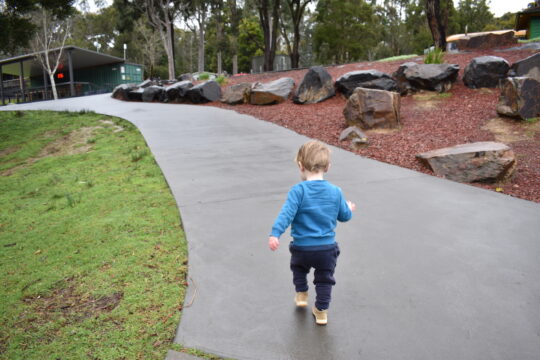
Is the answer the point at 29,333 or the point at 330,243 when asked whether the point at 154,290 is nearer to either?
the point at 29,333

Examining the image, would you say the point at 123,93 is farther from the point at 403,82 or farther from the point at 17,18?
the point at 403,82

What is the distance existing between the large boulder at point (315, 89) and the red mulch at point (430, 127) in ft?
0.80

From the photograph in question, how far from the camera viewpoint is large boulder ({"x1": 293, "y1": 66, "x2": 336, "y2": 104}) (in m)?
11.9

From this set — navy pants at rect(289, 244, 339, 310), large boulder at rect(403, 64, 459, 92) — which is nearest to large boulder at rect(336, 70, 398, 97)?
large boulder at rect(403, 64, 459, 92)

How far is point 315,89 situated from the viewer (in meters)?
12.0

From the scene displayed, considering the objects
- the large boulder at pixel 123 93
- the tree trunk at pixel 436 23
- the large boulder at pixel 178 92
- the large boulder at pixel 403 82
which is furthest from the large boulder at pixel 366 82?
the large boulder at pixel 123 93

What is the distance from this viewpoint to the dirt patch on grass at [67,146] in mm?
8403

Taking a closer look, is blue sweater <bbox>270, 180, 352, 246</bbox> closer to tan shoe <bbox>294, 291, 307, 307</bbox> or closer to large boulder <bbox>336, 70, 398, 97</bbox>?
tan shoe <bbox>294, 291, 307, 307</bbox>

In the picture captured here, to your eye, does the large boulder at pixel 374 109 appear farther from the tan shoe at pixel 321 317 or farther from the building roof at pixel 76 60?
the building roof at pixel 76 60

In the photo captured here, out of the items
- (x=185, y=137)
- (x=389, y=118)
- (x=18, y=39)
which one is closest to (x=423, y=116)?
(x=389, y=118)

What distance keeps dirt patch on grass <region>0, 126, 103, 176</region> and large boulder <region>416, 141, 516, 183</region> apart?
7.05 m

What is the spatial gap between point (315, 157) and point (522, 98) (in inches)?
281

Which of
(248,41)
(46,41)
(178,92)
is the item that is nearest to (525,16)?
(178,92)

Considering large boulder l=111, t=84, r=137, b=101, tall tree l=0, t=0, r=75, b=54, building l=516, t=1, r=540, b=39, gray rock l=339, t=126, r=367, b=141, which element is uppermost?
building l=516, t=1, r=540, b=39
